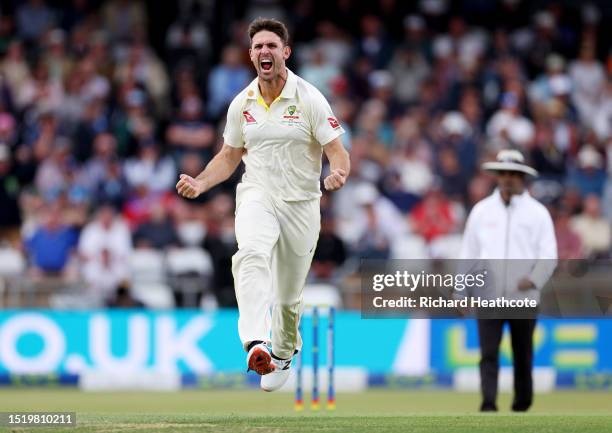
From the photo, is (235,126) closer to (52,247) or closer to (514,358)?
(514,358)

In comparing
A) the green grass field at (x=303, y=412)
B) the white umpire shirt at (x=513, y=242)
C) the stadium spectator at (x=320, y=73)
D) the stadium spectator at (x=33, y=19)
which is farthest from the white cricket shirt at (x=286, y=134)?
the stadium spectator at (x=33, y=19)

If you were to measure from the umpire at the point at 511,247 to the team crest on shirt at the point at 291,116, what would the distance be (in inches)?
124

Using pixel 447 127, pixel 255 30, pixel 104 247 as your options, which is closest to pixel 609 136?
pixel 447 127

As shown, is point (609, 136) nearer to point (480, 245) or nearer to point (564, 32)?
point (564, 32)

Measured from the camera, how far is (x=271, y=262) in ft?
35.9

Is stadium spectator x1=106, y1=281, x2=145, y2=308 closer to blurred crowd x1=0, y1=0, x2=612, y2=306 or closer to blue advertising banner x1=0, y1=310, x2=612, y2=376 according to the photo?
blurred crowd x1=0, y1=0, x2=612, y2=306

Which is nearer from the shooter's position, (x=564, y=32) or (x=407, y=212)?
(x=407, y=212)

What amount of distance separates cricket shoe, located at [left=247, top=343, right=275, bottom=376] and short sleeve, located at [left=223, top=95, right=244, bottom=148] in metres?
1.64

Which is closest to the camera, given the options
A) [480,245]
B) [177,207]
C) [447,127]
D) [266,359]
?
[266,359]

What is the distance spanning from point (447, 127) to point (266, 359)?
11.5 metres

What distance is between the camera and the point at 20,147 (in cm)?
2073

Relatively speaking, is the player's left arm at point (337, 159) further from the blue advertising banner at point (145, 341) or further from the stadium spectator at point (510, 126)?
the stadium spectator at point (510, 126)

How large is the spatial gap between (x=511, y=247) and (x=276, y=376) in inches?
118

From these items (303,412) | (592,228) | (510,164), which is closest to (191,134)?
(592,228)
